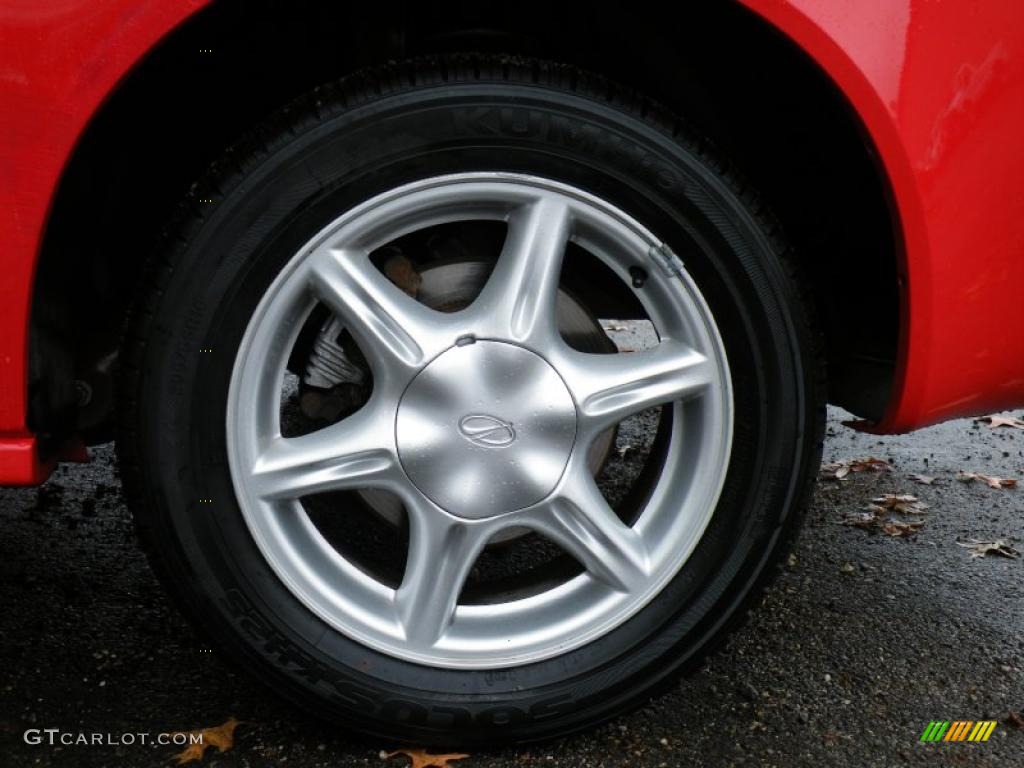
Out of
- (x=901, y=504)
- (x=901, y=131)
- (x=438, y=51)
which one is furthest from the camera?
(x=901, y=504)

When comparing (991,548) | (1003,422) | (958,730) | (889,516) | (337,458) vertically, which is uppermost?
(1003,422)

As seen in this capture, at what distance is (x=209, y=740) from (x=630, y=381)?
86 cm

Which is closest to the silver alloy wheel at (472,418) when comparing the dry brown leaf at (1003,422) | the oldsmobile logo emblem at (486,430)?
the oldsmobile logo emblem at (486,430)

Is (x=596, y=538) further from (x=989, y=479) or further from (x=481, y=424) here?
(x=989, y=479)

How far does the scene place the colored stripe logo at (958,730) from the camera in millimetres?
1541

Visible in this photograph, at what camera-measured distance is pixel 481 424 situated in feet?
4.61

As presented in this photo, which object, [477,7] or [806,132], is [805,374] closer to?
[806,132]

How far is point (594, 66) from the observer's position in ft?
5.15

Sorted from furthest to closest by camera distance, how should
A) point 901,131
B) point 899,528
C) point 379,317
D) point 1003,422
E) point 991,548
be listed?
point 1003,422 < point 899,528 < point 991,548 < point 379,317 < point 901,131

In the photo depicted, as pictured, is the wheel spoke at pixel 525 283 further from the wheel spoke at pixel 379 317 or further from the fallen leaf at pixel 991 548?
the fallen leaf at pixel 991 548

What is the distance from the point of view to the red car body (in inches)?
46.6

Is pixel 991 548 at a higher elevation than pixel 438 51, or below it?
below

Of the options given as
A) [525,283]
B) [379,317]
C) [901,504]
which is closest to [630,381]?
[525,283]

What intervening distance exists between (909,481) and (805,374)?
1.48 meters
